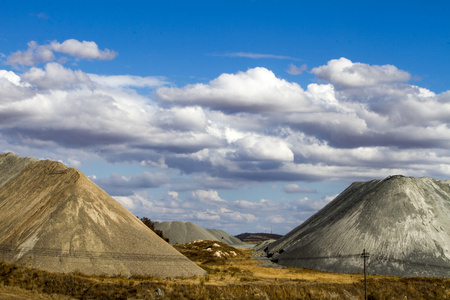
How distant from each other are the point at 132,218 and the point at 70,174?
10454 millimetres

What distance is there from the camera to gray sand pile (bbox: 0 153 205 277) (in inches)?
2008

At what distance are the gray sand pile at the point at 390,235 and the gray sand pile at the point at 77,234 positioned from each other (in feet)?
89.1

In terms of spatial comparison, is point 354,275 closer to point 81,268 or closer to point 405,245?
point 405,245

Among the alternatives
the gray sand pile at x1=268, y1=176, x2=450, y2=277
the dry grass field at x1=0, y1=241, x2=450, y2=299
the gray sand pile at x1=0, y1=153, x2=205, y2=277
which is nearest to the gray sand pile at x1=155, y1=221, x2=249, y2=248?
the gray sand pile at x1=268, y1=176, x2=450, y2=277

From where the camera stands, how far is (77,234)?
5406cm

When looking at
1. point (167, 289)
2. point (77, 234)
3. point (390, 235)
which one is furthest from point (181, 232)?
point (167, 289)

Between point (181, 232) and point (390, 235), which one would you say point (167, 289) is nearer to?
point (390, 235)

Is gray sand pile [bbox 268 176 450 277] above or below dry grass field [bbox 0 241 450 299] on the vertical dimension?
above

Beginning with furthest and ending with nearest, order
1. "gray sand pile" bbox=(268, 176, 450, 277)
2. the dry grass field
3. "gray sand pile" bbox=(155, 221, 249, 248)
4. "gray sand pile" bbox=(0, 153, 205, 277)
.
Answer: "gray sand pile" bbox=(155, 221, 249, 248) < "gray sand pile" bbox=(268, 176, 450, 277) < "gray sand pile" bbox=(0, 153, 205, 277) < the dry grass field

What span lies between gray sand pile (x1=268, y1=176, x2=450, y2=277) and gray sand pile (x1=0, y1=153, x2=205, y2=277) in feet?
89.1

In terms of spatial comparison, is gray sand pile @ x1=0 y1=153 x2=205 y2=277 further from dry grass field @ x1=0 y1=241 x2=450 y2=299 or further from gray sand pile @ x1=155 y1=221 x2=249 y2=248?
gray sand pile @ x1=155 y1=221 x2=249 y2=248

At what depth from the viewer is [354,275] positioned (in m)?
66.3

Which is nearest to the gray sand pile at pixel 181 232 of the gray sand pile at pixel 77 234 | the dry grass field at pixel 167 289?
the gray sand pile at pixel 77 234

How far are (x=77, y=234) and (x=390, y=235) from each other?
155 ft
